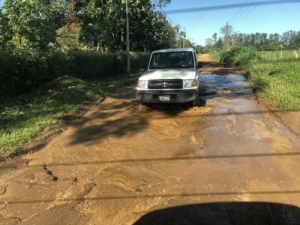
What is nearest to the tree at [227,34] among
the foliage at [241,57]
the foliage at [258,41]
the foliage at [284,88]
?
the foliage at [258,41]

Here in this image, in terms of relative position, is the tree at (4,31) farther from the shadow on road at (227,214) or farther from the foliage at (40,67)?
the shadow on road at (227,214)

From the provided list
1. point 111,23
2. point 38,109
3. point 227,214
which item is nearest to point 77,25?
point 111,23

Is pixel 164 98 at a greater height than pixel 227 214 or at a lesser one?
greater

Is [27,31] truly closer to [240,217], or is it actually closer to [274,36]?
[240,217]

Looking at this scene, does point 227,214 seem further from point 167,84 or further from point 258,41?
point 258,41

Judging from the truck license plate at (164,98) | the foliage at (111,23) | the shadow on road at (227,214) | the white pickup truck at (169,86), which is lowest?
the shadow on road at (227,214)

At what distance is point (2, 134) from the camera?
652cm

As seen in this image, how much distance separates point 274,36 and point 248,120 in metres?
105

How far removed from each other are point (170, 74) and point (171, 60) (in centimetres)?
121

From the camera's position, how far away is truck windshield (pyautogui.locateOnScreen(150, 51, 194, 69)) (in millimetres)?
9083

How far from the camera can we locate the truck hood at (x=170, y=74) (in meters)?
7.95

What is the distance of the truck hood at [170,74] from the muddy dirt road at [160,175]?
1.31 m

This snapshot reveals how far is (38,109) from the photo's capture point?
893 centimetres

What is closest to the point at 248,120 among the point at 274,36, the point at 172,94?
the point at 172,94
